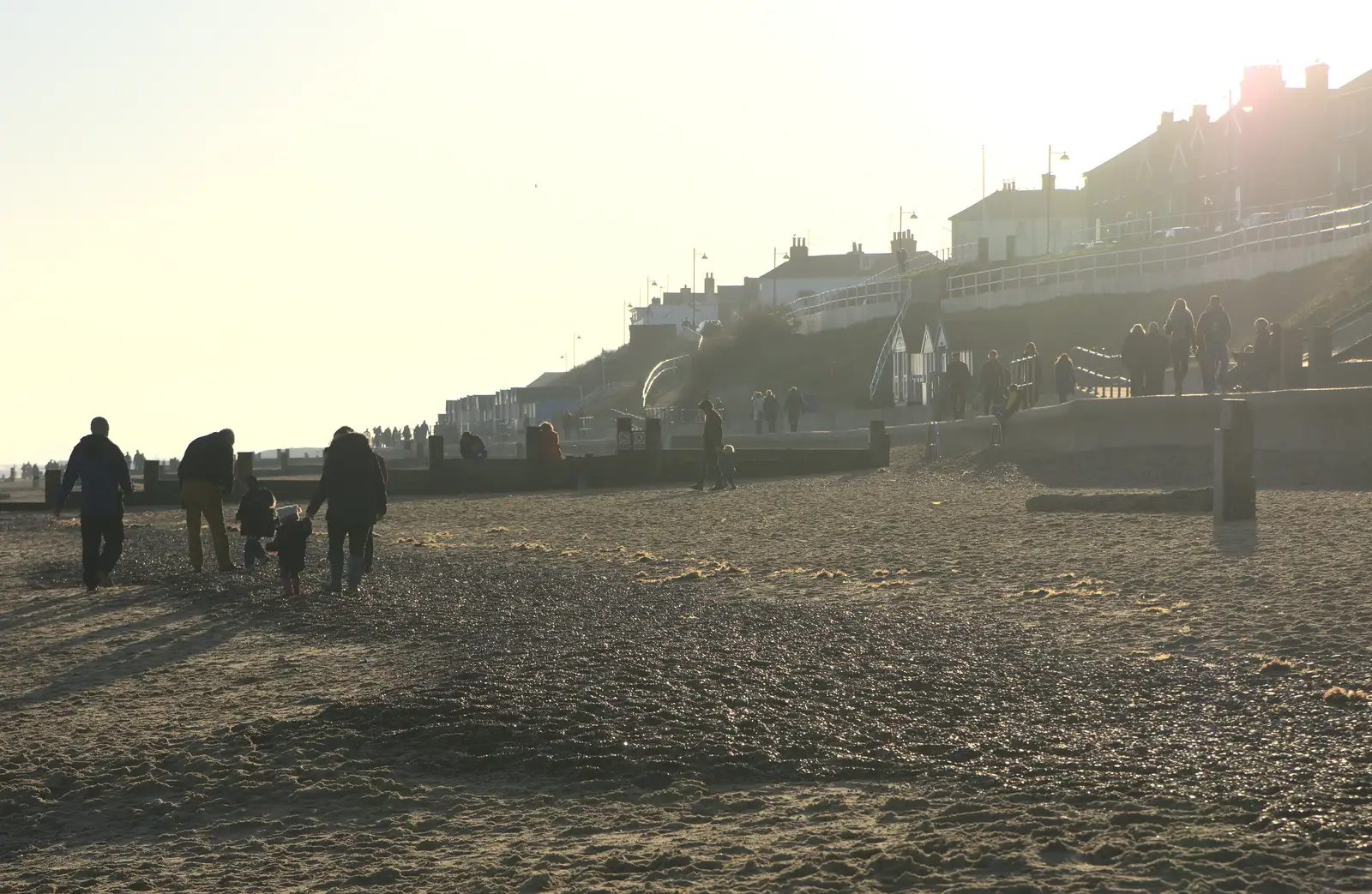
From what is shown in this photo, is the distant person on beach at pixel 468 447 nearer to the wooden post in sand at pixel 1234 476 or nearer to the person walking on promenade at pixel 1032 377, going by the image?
the person walking on promenade at pixel 1032 377

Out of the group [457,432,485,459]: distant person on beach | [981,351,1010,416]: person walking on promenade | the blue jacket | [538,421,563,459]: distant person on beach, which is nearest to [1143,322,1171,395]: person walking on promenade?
[981,351,1010,416]: person walking on promenade

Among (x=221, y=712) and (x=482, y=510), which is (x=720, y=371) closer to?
(x=482, y=510)

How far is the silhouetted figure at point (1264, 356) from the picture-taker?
86.8 feet

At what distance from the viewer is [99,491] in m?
15.2

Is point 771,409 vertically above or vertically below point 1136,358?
below

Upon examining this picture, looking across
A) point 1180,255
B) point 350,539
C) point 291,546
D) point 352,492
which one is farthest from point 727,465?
point 1180,255

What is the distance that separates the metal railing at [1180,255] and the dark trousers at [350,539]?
39887 millimetres

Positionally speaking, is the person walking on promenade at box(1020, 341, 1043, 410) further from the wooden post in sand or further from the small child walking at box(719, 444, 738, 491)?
the wooden post in sand

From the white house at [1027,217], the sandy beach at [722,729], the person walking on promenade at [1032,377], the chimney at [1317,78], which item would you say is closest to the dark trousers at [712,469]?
the person walking on promenade at [1032,377]

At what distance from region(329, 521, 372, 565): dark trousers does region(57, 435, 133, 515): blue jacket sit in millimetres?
Answer: 2159

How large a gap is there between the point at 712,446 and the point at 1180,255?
32.2 meters

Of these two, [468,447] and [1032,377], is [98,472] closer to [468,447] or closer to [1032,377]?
[468,447]

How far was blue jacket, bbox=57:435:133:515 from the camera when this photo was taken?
15.2 metres

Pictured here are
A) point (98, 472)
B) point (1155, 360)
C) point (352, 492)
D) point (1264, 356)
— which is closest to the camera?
point (352, 492)
